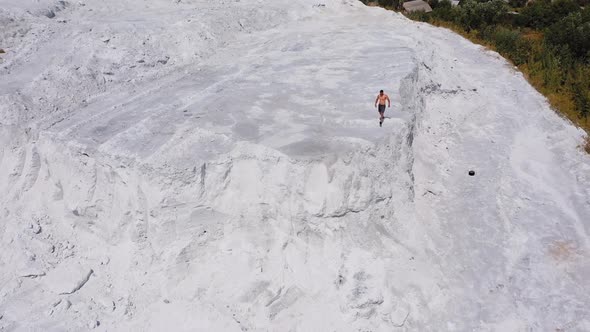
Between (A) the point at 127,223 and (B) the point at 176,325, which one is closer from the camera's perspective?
(B) the point at 176,325

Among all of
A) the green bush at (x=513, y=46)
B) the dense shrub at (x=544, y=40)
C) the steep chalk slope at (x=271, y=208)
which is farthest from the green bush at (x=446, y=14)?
the steep chalk slope at (x=271, y=208)

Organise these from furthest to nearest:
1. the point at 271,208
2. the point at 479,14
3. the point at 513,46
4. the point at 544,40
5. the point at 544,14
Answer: the point at 544,14
the point at 479,14
the point at 544,40
the point at 513,46
the point at 271,208

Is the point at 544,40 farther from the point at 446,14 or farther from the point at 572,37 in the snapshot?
the point at 446,14

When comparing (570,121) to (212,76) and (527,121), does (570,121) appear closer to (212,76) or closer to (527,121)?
(527,121)

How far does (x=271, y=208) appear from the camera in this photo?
1057 centimetres

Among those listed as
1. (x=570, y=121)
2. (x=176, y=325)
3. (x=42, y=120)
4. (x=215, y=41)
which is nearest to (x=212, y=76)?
(x=215, y=41)

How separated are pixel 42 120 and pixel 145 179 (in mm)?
4741

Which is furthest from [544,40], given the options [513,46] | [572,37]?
[513,46]

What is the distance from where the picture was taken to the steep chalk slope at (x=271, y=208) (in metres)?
9.88

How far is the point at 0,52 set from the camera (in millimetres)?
16391

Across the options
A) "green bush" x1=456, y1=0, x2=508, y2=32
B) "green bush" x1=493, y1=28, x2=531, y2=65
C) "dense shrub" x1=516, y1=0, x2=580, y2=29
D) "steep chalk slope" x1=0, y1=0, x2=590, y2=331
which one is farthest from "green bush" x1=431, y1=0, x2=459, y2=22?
"steep chalk slope" x1=0, y1=0, x2=590, y2=331

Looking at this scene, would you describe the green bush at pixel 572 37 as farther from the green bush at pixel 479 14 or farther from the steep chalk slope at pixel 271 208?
the steep chalk slope at pixel 271 208

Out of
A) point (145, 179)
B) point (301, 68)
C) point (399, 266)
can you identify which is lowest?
point (399, 266)

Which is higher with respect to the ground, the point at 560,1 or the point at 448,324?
the point at 560,1
